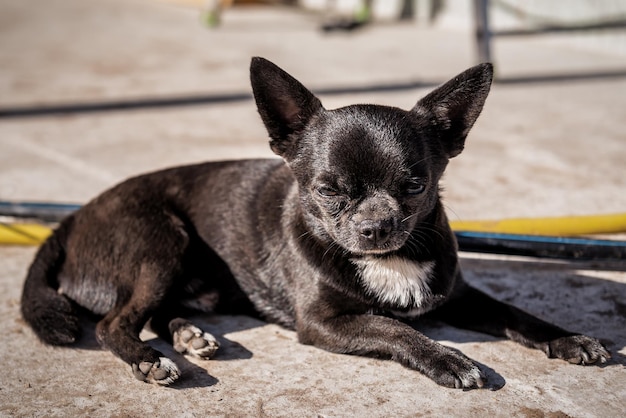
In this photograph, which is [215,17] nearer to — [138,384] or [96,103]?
[96,103]

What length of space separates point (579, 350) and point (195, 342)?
4.61ft

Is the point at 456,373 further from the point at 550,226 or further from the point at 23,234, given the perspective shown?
the point at 23,234

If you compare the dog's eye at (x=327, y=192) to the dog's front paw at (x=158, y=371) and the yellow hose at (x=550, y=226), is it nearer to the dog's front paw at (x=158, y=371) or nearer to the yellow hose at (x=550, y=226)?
the dog's front paw at (x=158, y=371)

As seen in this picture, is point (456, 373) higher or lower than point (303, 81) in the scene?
lower

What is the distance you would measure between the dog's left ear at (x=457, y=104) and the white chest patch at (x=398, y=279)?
18.9 inches

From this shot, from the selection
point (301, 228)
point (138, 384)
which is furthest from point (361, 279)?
point (138, 384)

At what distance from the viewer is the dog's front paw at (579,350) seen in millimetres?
2902

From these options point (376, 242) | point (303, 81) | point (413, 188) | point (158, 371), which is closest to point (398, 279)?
point (376, 242)

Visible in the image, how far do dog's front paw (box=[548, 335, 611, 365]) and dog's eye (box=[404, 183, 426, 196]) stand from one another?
0.74m

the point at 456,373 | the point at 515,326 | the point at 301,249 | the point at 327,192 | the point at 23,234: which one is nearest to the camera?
the point at 456,373

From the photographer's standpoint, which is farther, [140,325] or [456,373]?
[140,325]

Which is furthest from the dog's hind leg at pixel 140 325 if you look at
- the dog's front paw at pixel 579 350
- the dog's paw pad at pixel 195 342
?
the dog's front paw at pixel 579 350

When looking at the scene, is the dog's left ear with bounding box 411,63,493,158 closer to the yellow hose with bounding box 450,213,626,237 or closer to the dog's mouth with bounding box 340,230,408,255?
the dog's mouth with bounding box 340,230,408,255

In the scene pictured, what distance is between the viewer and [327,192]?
3014mm
